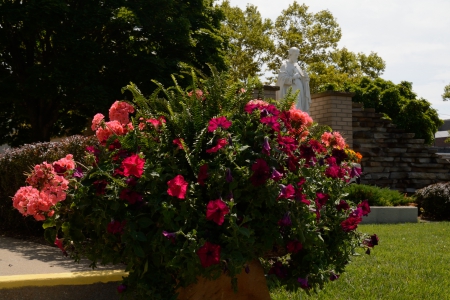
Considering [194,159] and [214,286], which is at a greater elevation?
[194,159]

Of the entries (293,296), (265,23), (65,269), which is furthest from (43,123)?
(265,23)

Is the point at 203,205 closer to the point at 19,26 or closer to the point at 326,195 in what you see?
the point at 326,195

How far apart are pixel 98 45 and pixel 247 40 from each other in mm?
16455

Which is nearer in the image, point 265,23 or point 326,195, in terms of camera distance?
point 326,195

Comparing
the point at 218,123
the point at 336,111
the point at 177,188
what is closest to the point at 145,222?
the point at 177,188

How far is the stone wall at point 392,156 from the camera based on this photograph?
1667 cm

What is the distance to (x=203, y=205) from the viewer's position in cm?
328

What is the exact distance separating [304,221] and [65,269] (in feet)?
9.51

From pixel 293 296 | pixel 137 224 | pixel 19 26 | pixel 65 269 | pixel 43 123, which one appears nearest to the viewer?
pixel 137 224

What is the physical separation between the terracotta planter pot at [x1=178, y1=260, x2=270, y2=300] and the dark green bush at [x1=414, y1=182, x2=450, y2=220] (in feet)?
34.9

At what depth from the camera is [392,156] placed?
1717 centimetres

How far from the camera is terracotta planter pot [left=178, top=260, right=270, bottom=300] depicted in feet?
11.6

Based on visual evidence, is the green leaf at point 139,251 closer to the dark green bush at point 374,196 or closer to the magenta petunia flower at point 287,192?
→ the magenta petunia flower at point 287,192

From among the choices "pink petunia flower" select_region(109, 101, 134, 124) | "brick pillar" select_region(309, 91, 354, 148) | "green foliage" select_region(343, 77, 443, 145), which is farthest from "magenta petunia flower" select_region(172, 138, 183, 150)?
"green foliage" select_region(343, 77, 443, 145)
